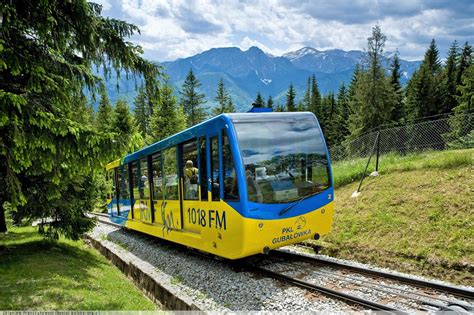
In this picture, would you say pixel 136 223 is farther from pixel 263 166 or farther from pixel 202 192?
pixel 263 166

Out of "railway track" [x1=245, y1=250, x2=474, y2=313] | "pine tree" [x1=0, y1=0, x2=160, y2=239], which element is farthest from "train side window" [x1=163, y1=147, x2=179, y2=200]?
"railway track" [x1=245, y1=250, x2=474, y2=313]

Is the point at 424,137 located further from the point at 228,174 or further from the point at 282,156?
the point at 228,174

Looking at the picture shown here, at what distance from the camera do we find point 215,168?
8.10 metres

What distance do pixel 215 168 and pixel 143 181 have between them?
5685mm

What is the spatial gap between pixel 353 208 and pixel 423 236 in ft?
10.3

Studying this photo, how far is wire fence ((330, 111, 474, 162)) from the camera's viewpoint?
38.4 feet

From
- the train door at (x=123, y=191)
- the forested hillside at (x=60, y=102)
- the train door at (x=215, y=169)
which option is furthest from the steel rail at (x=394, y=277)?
the train door at (x=123, y=191)

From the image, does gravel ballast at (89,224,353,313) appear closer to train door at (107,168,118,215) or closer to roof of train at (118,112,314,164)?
roof of train at (118,112,314,164)

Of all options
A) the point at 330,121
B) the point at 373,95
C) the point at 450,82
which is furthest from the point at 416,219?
the point at 330,121

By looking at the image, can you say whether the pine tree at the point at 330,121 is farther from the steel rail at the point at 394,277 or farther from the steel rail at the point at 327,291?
the steel rail at the point at 327,291

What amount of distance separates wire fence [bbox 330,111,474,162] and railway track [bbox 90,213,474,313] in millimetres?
6477

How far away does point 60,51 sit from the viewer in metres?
7.50

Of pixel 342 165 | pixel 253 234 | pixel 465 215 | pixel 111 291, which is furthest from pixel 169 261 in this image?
pixel 342 165

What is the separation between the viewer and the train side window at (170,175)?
10177 mm
